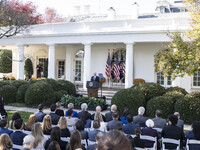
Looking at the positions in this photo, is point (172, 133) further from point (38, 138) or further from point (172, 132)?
point (38, 138)

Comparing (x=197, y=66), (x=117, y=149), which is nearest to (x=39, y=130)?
(x=117, y=149)

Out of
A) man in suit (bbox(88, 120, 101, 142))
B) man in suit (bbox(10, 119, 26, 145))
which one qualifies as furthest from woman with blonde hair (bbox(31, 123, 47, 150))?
man in suit (bbox(88, 120, 101, 142))

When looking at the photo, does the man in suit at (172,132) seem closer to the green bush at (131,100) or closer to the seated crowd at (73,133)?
the seated crowd at (73,133)

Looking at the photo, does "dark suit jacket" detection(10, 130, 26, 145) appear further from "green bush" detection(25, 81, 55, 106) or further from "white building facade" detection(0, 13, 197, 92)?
"white building facade" detection(0, 13, 197, 92)

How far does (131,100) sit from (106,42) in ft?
26.4

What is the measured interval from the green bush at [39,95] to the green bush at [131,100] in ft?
15.3

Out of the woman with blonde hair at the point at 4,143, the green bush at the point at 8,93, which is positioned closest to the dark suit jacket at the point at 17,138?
the woman with blonde hair at the point at 4,143

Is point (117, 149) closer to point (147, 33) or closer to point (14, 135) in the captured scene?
point (14, 135)

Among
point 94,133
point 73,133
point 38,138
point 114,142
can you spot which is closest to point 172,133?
point 94,133

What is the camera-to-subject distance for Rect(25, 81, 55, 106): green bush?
1513cm

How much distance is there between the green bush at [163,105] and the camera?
11.8 metres

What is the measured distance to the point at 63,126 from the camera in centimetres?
634

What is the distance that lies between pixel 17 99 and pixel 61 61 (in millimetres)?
10839

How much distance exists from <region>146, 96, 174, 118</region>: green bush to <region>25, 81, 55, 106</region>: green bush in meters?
6.46
